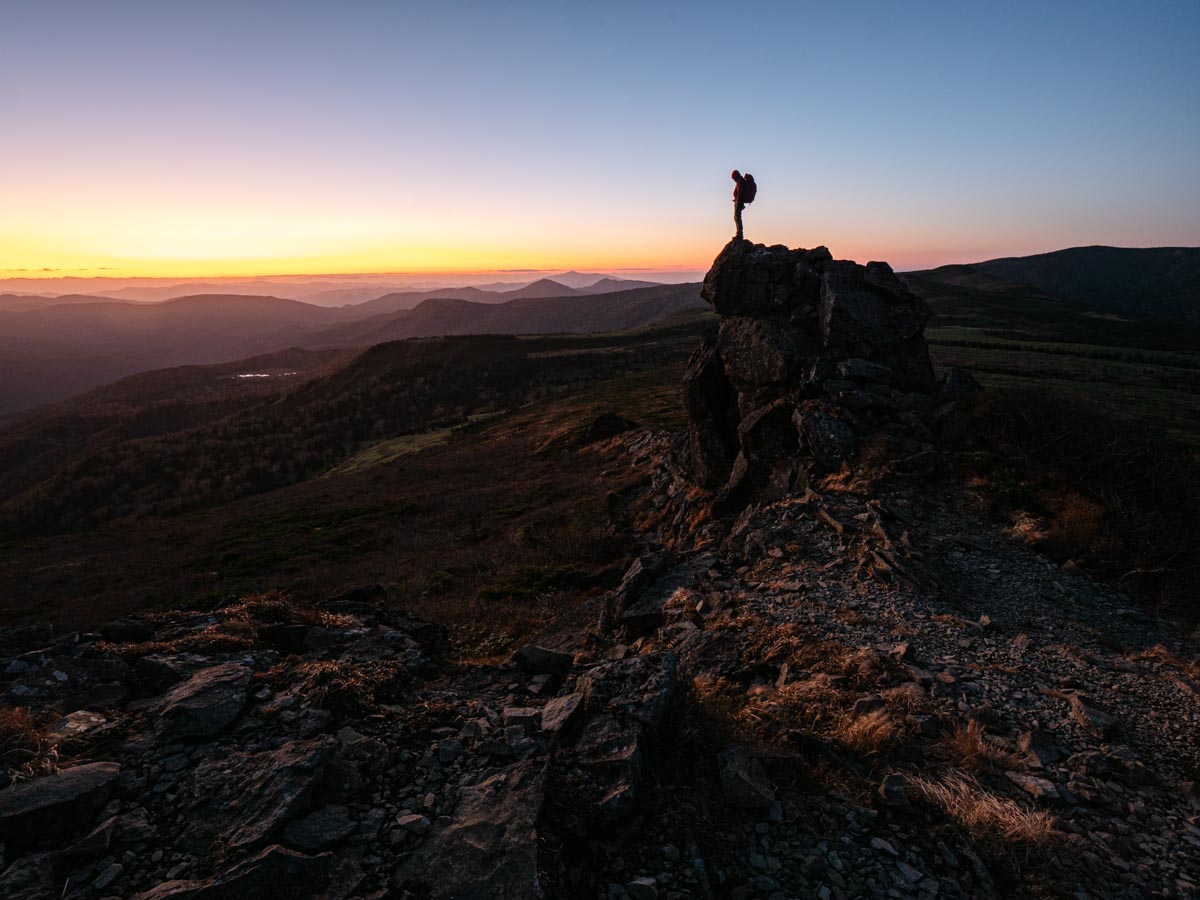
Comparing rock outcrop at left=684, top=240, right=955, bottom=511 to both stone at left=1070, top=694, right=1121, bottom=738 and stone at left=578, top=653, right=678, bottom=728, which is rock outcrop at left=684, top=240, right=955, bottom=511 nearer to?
stone at left=1070, top=694, right=1121, bottom=738

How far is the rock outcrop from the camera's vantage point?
19703 mm

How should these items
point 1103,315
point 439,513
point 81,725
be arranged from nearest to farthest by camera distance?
point 81,725, point 439,513, point 1103,315

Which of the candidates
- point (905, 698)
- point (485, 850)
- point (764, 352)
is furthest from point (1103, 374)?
point (485, 850)

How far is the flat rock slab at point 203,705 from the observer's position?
734 centimetres

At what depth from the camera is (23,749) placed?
6.49 metres

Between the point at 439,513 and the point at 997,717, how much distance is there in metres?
31.1

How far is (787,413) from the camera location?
21.3 meters

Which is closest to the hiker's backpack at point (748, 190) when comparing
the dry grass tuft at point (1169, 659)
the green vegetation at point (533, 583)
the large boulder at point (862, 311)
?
the large boulder at point (862, 311)

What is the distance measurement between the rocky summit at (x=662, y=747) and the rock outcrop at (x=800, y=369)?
5.81 m

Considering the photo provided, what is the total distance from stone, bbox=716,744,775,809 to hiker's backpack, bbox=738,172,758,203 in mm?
24582

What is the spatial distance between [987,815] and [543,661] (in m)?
7.27

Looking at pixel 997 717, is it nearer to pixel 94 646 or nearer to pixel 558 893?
pixel 558 893

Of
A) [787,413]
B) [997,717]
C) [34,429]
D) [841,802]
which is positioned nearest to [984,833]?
[841,802]

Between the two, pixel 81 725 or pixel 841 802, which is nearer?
→ pixel 841 802
